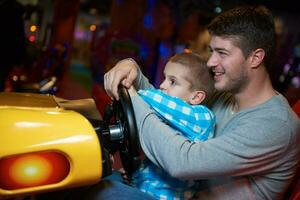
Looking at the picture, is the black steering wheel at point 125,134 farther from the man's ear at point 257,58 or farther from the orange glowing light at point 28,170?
the man's ear at point 257,58

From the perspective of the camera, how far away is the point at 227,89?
52.6 inches

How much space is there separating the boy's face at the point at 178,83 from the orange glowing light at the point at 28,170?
2.07ft

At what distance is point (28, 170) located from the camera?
2.66ft

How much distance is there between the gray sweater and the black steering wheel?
5 cm

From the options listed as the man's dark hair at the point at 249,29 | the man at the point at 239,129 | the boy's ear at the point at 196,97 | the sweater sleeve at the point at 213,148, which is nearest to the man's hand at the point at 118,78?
the man at the point at 239,129

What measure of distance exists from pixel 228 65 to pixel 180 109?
0.80 ft

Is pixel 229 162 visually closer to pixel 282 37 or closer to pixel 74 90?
pixel 74 90

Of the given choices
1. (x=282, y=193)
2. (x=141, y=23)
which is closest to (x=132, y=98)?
(x=282, y=193)

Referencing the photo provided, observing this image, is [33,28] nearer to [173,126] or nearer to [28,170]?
[173,126]

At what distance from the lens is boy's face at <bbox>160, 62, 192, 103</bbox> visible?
53.7 inches

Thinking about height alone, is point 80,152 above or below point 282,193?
above

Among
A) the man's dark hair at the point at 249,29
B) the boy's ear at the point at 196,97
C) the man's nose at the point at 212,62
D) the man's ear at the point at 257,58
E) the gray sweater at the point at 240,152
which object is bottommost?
the gray sweater at the point at 240,152

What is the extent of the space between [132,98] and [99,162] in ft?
1.08

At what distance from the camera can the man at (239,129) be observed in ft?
3.56
